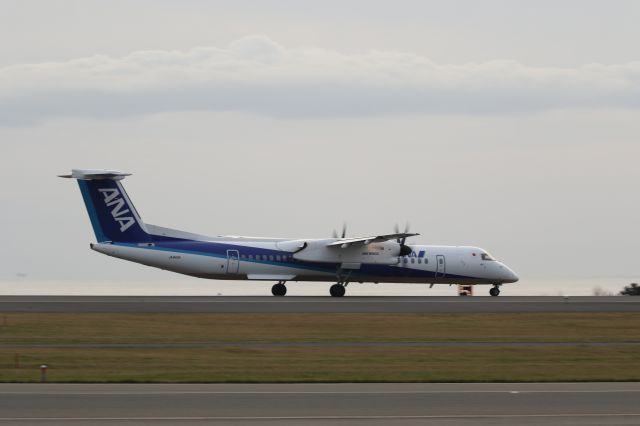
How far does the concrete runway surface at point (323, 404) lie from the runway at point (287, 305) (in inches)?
921

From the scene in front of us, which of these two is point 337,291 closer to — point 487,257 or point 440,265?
point 440,265

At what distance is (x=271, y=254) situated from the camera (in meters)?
57.3

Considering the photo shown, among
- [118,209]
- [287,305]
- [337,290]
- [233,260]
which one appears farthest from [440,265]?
[118,209]

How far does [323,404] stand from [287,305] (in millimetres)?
29662

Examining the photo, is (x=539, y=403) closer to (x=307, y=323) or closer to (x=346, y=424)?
(x=346, y=424)

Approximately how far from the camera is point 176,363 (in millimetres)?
26422

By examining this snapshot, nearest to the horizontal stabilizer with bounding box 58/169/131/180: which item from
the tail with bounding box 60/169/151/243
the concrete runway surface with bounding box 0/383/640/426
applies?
the tail with bounding box 60/169/151/243

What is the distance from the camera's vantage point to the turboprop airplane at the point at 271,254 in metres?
55.7

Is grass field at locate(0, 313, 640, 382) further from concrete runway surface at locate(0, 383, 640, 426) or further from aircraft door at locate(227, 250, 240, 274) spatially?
aircraft door at locate(227, 250, 240, 274)

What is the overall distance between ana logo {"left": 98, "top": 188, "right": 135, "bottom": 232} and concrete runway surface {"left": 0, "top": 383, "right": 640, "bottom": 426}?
35205 millimetres

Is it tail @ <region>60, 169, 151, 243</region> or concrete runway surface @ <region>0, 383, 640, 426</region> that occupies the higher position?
tail @ <region>60, 169, 151, 243</region>

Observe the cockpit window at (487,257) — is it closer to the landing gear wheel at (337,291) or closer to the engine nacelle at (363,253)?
the engine nacelle at (363,253)

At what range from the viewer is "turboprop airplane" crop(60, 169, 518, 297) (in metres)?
55.7

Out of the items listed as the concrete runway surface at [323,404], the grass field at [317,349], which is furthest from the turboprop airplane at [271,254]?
the concrete runway surface at [323,404]
